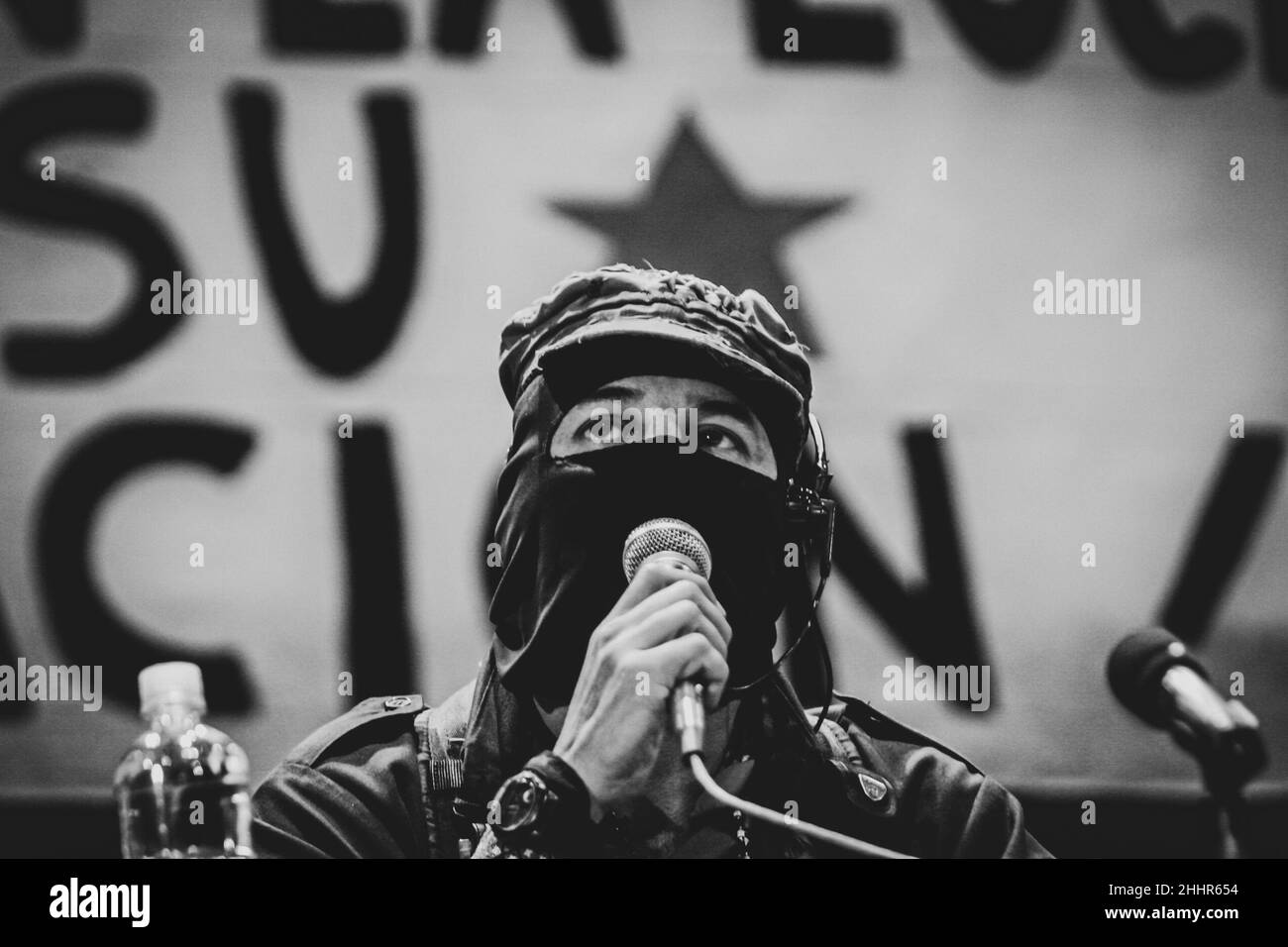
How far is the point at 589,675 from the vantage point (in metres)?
3.71

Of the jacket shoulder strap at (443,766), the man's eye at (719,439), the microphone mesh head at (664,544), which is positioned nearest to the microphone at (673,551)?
the microphone mesh head at (664,544)

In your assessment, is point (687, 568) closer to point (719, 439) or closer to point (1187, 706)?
point (719, 439)

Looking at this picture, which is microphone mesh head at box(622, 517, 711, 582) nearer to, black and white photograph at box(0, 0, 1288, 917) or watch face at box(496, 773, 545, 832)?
black and white photograph at box(0, 0, 1288, 917)

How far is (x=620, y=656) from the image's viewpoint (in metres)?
3.60

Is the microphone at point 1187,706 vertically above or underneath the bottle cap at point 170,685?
underneath

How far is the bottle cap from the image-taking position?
340 cm

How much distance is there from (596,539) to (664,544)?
264 millimetres

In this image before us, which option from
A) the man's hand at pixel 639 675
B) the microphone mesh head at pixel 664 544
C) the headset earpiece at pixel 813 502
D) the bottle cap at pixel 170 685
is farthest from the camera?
the headset earpiece at pixel 813 502

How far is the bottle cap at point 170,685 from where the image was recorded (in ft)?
11.1

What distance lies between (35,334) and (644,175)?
144 cm

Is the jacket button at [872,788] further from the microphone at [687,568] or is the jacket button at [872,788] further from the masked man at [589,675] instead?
the microphone at [687,568]

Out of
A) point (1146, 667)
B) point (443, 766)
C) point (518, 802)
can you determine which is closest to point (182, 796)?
point (443, 766)

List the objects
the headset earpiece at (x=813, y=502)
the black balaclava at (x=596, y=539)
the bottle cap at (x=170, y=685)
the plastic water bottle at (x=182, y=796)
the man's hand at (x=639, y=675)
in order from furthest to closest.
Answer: the headset earpiece at (x=813, y=502) → the black balaclava at (x=596, y=539) → the plastic water bottle at (x=182, y=796) → the man's hand at (x=639, y=675) → the bottle cap at (x=170, y=685)
